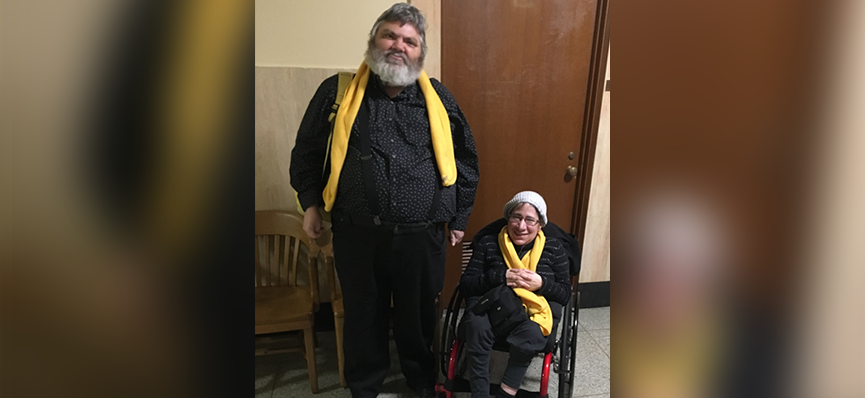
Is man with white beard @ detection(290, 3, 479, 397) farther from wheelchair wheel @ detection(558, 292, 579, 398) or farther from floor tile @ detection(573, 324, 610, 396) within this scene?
floor tile @ detection(573, 324, 610, 396)

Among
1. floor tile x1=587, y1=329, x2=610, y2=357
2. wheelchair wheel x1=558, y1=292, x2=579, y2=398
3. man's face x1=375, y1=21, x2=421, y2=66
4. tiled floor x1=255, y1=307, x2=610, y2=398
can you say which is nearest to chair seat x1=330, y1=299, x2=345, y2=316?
tiled floor x1=255, y1=307, x2=610, y2=398

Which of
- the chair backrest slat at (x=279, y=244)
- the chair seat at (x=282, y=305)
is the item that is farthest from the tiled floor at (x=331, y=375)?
the chair backrest slat at (x=279, y=244)

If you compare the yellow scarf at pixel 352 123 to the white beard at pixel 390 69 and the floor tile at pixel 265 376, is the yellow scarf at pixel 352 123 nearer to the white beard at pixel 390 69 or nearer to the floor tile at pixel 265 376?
the white beard at pixel 390 69

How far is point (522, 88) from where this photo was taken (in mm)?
2113

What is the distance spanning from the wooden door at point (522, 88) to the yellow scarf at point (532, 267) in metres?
0.44

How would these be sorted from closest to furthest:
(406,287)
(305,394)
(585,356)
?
(406,287) < (305,394) < (585,356)

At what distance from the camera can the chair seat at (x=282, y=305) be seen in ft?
5.65

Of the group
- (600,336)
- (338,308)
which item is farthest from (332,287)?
(600,336)

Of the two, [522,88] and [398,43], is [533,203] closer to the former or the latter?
[522,88]
